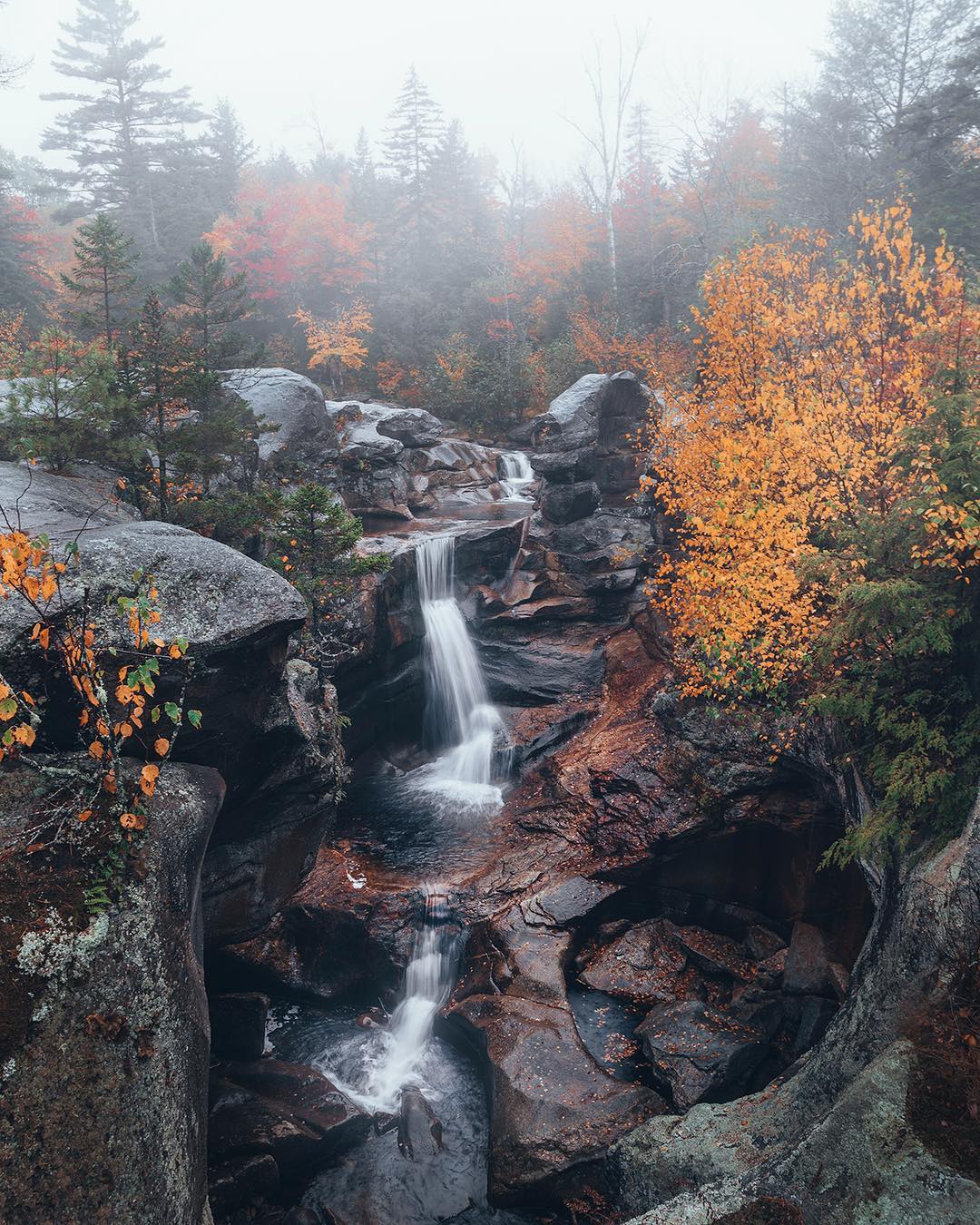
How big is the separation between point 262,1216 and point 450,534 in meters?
16.9

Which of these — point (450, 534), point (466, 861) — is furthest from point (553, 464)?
point (466, 861)

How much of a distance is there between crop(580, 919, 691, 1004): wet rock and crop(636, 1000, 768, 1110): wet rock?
1.94 feet

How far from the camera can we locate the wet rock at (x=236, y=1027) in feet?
37.7

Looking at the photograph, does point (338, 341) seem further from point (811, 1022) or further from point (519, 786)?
point (811, 1022)

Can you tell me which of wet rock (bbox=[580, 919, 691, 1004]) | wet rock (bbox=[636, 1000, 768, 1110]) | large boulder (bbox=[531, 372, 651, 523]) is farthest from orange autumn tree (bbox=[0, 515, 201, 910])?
large boulder (bbox=[531, 372, 651, 523])

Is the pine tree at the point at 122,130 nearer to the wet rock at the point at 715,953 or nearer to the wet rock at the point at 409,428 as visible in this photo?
the wet rock at the point at 409,428

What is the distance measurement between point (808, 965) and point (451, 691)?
1164 centimetres

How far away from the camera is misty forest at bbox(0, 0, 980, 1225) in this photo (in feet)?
22.1

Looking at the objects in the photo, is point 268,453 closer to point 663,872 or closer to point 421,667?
point 421,667

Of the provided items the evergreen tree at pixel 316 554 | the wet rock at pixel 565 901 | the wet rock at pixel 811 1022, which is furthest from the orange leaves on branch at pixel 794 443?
the evergreen tree at pixel 316 554

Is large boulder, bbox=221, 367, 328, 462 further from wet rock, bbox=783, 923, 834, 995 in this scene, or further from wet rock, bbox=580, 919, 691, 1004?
wet rock, bbox=783, 923, 834, 995

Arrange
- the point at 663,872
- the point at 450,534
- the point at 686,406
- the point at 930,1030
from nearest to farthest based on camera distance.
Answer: the point at 930,1030, the point at 663,872, the point at 686,406, the point at 450,534

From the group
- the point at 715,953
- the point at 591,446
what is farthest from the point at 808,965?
the point at 591,446

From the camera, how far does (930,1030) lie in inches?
262
